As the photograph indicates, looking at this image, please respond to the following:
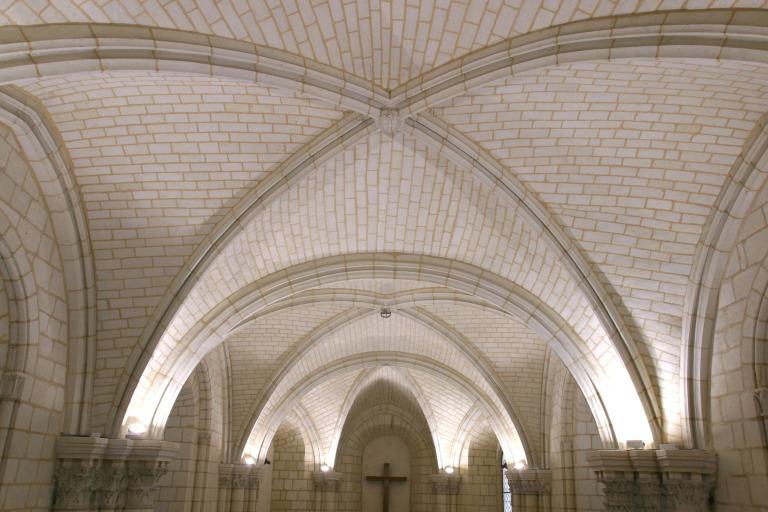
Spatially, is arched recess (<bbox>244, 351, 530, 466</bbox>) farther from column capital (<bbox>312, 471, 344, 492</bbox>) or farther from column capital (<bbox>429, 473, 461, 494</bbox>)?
column capital (<bbox>429, 473, 461, 494</bbox>)

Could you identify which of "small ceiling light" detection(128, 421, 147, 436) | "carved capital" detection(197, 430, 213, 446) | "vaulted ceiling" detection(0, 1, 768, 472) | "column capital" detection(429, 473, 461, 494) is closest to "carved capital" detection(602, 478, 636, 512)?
"vaulted ceiling" detection(0, 1, 768, 472)

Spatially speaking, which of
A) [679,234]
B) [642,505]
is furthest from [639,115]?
[642,505]

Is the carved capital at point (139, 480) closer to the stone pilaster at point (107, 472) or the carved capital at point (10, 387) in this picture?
the stone pilaster at point (107, 472)

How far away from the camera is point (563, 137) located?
20.4 feet

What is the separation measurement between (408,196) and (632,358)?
3.09 meters

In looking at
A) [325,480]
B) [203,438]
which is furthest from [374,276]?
[325,480]

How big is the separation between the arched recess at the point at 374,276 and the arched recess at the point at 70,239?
0.86 meters

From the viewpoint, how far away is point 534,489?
1176cm

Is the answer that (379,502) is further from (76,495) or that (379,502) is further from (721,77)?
(721,77)

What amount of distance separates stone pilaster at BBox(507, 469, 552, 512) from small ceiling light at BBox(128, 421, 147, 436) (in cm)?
717

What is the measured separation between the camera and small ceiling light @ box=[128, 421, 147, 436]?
745 cm

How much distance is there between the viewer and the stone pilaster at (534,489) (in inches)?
458

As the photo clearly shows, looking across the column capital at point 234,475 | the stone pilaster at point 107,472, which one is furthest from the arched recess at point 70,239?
the column capital at point 234,475

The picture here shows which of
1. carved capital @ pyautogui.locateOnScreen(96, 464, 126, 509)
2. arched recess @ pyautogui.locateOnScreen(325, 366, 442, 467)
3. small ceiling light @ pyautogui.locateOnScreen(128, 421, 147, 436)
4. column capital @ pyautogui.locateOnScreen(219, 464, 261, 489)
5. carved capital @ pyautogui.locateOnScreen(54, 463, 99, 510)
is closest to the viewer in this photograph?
carved capital @ pyautogui.locateOnScreen(54, 463, 99, 510)
